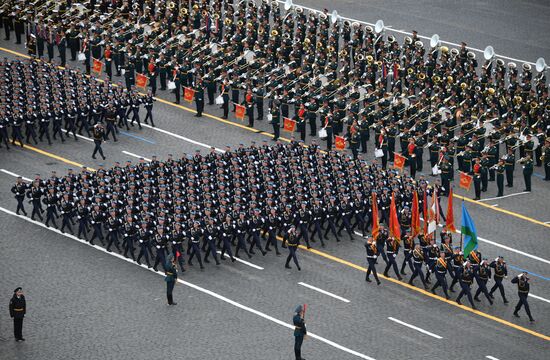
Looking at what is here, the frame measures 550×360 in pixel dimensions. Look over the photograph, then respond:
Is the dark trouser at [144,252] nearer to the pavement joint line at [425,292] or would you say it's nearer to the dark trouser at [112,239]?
the dark trouser at [112,239]

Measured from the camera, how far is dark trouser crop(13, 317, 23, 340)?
47250mm

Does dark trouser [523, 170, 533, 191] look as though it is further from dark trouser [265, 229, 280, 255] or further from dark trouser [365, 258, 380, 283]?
dark trouser [265, 229, 280, 255]

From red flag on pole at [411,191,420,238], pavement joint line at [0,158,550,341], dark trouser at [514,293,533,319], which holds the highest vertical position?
red flag on pole at [411,191,420,238]

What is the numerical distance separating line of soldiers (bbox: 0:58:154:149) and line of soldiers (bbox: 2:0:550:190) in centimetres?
407

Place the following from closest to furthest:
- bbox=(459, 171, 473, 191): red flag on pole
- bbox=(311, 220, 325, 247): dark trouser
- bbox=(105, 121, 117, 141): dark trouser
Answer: bbox=(311, 220, 325, 247): dark trouser < bbox=(459, 171, 473, 191): red flag on pole < bbox=(105, 121, 117, 141): dark trouser

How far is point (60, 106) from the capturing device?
66125mm

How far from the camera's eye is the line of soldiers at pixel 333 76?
65125mm

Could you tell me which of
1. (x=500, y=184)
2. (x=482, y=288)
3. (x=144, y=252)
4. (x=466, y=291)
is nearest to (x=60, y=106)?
(x=144, y=252)

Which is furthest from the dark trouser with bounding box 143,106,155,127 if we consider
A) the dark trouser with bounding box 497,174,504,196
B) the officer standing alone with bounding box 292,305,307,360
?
the officer standing alone with bounding box 292,305,307,360

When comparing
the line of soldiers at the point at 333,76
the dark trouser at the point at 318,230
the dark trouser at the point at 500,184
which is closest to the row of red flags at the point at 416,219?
the dark trouser at the point at 318,230

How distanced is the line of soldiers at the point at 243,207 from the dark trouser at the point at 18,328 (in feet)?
25.5

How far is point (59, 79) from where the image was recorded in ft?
226

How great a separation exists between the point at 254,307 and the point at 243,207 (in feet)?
22.1

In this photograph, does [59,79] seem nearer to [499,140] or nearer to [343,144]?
[343,144]
